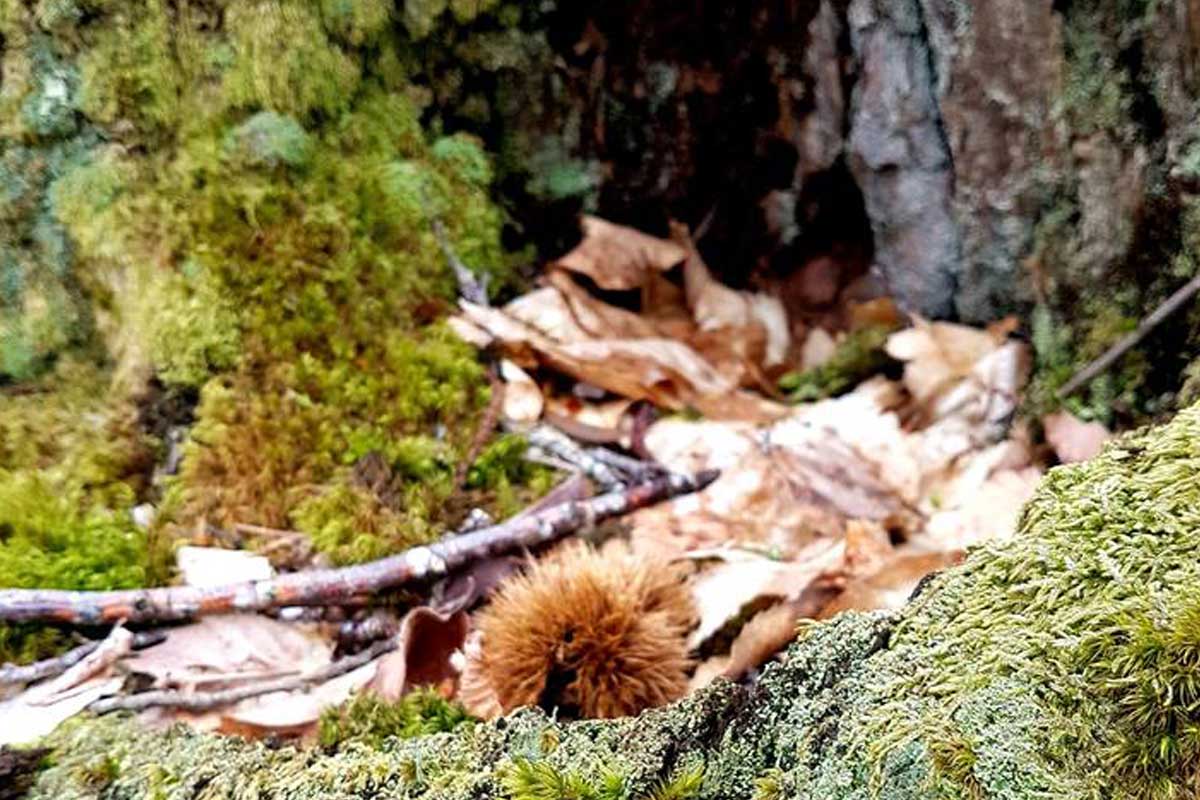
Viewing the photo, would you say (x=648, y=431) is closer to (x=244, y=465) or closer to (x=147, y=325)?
(x=244, y=465)

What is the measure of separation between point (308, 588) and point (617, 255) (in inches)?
60.1

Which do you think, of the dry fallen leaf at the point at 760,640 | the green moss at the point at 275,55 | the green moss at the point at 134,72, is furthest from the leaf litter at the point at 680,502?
the green moss at the point at 134,72

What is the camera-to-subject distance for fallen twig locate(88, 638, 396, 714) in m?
1.86

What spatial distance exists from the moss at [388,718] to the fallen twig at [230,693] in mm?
203

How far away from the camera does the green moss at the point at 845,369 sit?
3.23 m

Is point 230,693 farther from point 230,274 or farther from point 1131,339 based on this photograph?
point 1131,339

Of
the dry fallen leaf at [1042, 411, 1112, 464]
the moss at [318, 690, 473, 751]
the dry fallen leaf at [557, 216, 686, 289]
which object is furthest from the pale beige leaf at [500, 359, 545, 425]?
the dry fallen leaf at [1042, 411, 1112, 464]

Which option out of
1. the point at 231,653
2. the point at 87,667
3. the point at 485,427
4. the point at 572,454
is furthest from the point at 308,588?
the point at 572,454

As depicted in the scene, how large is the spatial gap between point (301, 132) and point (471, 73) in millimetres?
584

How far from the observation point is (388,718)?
178cm

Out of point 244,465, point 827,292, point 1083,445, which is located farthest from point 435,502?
point 827,292

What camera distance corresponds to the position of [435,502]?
2.42 metres

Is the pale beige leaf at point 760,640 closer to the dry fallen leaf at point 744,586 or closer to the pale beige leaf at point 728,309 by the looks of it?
the dry fallen leaf at point 744,586

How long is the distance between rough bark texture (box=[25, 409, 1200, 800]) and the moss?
107 millimetres
